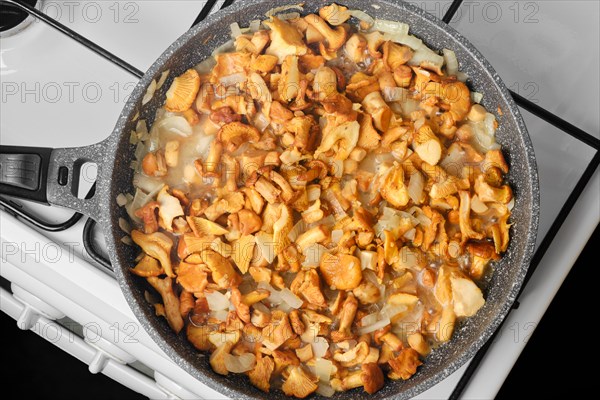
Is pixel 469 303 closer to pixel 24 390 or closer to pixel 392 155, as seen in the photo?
pixel 392 155

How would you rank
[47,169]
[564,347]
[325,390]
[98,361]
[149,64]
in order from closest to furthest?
[47,169]
[325,390]
[149,64]
[98,361]
[564,347]

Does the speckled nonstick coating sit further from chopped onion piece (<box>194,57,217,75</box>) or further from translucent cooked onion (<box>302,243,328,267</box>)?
translucent cooked onion (<box>302,243,328,267</box>)

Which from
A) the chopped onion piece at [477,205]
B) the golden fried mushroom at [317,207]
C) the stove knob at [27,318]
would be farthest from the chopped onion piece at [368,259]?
the stove knob at [27,318]

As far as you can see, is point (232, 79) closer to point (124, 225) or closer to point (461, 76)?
point (124, 225)

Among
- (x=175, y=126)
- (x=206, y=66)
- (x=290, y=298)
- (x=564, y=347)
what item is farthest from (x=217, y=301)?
(x=564, y=347)

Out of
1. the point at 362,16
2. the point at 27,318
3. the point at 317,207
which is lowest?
the point at 27,318

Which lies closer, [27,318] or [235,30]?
[235,30]

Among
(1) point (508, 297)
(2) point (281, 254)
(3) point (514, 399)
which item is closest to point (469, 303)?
(1) point (508, 297)

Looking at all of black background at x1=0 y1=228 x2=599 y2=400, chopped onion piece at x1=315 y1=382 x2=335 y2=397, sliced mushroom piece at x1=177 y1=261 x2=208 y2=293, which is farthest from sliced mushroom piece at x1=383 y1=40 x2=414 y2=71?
black background at x1=0 y1=228 x2=599 y2=400
